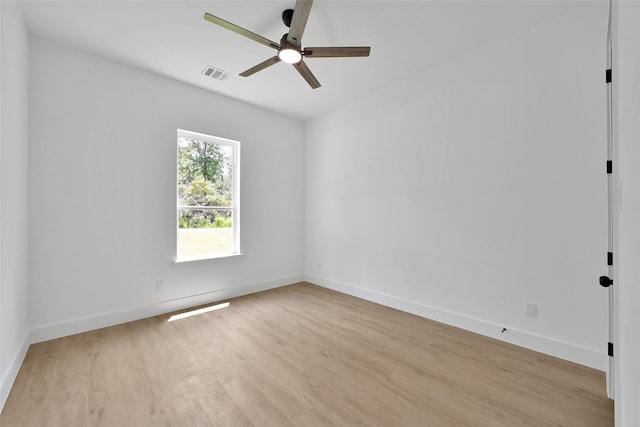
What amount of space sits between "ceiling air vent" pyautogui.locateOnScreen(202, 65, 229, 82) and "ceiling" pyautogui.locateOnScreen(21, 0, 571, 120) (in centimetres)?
6

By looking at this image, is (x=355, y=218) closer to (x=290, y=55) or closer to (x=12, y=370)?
(x=290, y=55)

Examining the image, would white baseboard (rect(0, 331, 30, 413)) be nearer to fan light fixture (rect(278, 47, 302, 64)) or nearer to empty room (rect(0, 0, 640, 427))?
empty room (rect(0, 0, 640, 427))

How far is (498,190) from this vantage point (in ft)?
8.98

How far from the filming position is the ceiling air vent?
10.6 feet

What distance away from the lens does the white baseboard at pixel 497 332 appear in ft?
7.35

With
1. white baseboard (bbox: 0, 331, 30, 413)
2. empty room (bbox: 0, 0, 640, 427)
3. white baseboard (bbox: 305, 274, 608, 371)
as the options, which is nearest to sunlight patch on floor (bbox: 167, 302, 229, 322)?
empty room (bbox: 0, 0, 640, 427)

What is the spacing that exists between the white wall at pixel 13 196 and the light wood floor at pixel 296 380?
24 cm

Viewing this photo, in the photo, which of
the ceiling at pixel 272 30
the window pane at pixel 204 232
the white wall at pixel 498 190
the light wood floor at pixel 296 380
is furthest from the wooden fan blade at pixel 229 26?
the light wood floor at pixel 296 380

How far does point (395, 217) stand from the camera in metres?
3.62

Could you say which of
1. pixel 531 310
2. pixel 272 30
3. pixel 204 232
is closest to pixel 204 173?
pixel 204 232

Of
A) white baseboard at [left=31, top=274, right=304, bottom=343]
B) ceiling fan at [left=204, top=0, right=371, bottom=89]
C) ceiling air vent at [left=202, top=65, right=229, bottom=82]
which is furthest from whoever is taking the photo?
ceiling air vent at [left=202, top=65, right=229, bottom=82]

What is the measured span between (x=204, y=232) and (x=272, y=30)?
8.81 feet

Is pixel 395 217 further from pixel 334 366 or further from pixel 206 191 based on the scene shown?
pixel 206 191

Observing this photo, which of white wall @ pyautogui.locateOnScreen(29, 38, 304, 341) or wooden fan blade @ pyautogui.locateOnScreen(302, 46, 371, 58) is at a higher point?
wooden fan blade @ pyautogui.locateOnScreen(302, 46, 371, 58)
